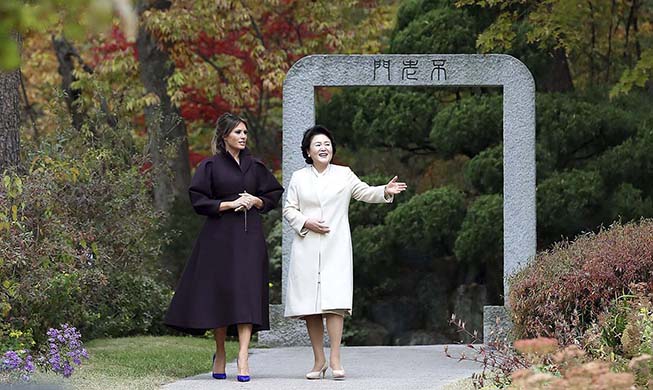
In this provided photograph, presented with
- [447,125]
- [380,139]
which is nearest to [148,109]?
[380,139]

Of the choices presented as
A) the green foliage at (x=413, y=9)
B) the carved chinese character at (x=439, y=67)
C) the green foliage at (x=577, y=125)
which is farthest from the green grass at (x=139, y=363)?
the green foliage at (x=413, y=9)

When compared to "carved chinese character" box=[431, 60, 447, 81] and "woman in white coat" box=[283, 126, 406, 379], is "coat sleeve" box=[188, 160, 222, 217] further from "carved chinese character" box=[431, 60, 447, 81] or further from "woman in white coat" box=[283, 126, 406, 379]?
"carved chinese character" box=[431, 60, 447, 81]

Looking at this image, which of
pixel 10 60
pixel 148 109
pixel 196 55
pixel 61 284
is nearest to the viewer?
pixel 10 60

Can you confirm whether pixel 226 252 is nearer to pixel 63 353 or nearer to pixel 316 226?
pixel 316 226

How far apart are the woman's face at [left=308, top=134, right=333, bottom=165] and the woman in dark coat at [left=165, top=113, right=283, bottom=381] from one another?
0.43 metres

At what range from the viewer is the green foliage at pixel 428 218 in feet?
45.9

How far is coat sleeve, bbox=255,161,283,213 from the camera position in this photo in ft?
27.9

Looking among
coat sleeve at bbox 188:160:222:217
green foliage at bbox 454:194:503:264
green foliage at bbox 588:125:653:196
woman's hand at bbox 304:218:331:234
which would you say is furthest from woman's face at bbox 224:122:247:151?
green foliage at bbox 588:125:653:196

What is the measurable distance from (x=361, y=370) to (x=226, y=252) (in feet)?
4.92

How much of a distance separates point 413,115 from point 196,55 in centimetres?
557

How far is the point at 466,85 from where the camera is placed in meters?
11.2

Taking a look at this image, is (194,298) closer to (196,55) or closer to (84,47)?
(196,55)

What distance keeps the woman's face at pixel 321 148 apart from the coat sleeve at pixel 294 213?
0.84 ft

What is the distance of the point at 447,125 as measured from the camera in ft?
46.5
